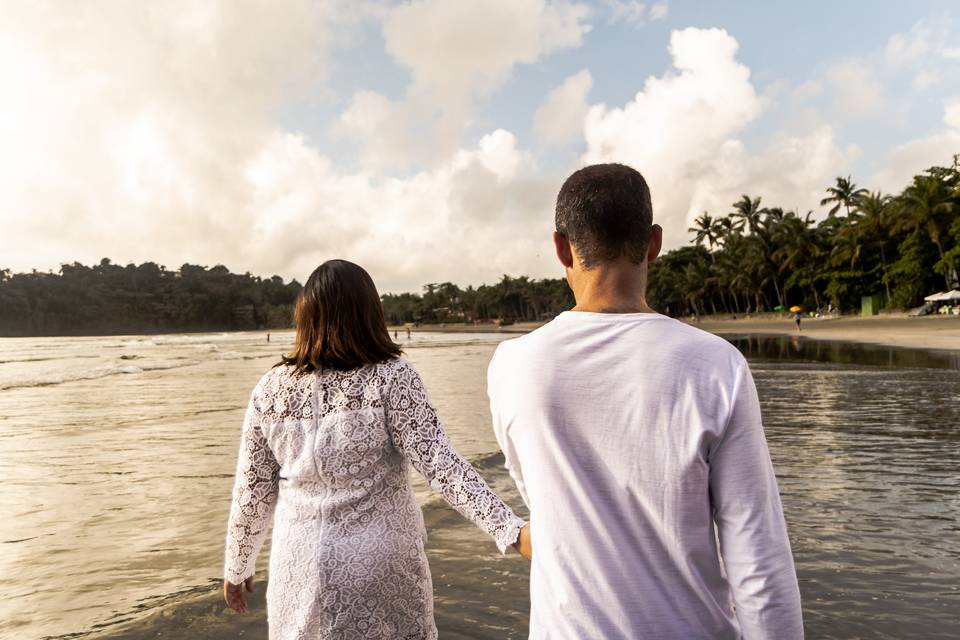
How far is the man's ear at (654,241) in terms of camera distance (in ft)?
4.77

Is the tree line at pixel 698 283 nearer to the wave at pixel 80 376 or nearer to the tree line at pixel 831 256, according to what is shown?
the tree line at pixel 831 256

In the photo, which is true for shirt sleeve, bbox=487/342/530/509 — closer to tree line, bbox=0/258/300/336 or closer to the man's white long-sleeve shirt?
the man's white long-sleeve shirt

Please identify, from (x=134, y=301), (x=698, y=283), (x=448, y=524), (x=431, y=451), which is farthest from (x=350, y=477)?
(x=134, y=301)

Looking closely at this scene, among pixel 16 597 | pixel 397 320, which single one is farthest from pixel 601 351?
pixel 397 320

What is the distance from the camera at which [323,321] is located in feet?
6.84

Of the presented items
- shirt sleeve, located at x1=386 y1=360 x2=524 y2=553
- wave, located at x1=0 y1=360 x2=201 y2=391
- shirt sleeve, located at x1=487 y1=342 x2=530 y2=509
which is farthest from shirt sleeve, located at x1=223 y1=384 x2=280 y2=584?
wave, located at x1=0 y1=360 x2=201 y2=391

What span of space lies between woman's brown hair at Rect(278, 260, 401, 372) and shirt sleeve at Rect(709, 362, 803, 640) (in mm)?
1132

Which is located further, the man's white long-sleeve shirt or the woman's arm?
the woman's arm

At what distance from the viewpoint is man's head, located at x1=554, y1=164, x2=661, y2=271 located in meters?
1.39

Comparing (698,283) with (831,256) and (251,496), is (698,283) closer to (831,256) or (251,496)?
(831,256)

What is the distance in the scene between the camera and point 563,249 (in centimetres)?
151

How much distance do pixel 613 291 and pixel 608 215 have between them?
0.52 ft

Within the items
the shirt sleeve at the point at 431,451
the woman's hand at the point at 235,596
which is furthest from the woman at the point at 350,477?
the woman's hand at the point at 235,596

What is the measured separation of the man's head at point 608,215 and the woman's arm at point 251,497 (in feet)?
3.92
